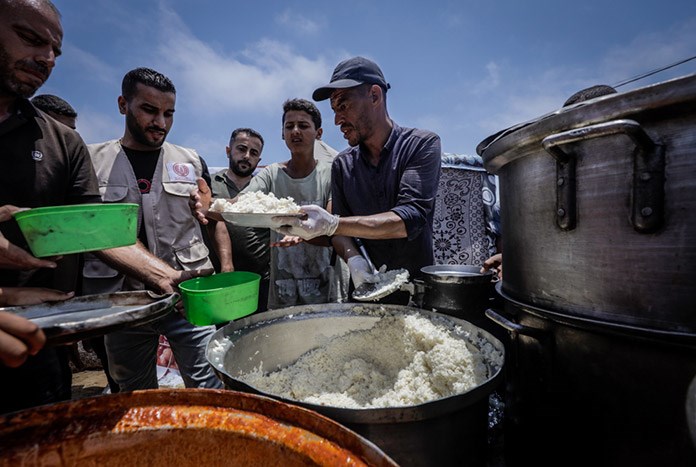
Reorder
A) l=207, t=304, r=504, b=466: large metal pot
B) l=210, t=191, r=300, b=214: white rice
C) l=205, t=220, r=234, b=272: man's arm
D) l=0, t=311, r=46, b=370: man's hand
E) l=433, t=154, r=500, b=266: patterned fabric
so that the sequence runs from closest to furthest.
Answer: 1. l=0, t=311, r=46, b=370: man's hand
2. l=207, t=304, r=504, b=466: large metal pot
3. l=210, t=191, r=300, b=214: white rice
4. l=205, t=220, r=234, b=272: man's arm
5. l=433, t=154, r=500, b=266: patterned fabric

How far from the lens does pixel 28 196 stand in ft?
5.48

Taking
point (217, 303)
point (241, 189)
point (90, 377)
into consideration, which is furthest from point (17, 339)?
point (90, 377)

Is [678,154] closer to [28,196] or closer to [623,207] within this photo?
[623,207]

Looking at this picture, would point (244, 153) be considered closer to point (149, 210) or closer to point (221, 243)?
point (221, 243)

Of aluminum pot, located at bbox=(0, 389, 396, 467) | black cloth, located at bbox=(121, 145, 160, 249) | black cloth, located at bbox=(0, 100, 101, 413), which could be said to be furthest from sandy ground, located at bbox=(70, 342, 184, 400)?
aluminum pot, located at bbox=(0, 389, 396, 467)

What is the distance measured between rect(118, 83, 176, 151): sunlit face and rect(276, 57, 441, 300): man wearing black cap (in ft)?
3.79

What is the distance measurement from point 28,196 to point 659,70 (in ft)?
8.20

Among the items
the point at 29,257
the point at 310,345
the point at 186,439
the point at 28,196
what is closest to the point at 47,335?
the point at 186,439

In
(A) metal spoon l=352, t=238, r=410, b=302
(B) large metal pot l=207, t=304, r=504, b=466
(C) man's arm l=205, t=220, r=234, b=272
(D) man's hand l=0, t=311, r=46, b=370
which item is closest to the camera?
(D) man's hand l=0, t=311, r=46, b=370

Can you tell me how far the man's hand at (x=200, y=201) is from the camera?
2.55 m

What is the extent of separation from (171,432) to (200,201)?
2053 millimetres

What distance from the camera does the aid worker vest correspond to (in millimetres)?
2486

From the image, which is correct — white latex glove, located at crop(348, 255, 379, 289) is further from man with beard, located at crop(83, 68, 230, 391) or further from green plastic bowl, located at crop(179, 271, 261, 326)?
man with beard, located at crop(83, 68, 230, 391)

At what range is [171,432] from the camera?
764mm
